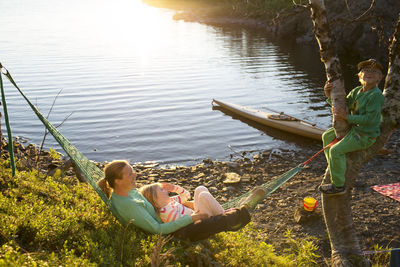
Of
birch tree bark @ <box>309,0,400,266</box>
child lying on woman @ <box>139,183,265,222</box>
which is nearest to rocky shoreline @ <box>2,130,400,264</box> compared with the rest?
birch tree bark @ <box>309,0,400,266</box>

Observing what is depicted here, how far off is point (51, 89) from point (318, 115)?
59.0 feet

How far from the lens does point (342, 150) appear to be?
5.47m

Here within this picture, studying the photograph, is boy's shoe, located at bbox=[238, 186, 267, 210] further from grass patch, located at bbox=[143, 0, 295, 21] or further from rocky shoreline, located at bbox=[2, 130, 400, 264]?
grass patch, located at bbox=[143, 0, 295, 21]

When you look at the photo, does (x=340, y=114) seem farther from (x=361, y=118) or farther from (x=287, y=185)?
(x=287, y=185)

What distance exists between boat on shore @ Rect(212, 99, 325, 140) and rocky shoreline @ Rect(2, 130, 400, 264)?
76 centimetres

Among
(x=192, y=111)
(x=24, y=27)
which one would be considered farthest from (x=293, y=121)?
(x=24, y=27)

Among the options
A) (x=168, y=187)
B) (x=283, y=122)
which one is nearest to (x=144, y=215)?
(x=168, y=187)

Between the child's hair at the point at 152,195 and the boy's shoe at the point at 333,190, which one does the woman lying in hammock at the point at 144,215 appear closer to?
the child's hair at the point at 152,195

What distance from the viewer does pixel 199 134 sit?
18.5m

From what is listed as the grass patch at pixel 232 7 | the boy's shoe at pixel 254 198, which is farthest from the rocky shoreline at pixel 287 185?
the grass patch at pixel 232 7

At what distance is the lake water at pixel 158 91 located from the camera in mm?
17281

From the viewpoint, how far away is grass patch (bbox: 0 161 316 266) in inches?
172

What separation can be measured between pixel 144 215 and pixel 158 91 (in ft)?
71.7

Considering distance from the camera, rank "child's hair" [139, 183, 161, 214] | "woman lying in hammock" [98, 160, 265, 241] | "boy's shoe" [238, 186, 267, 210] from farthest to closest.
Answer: "boy's shoe" [238, 186, 267, 210] → "child's hair" [139, 183, 161, 214] → "woman lying in hammock" [98, 160, 265, 241]
